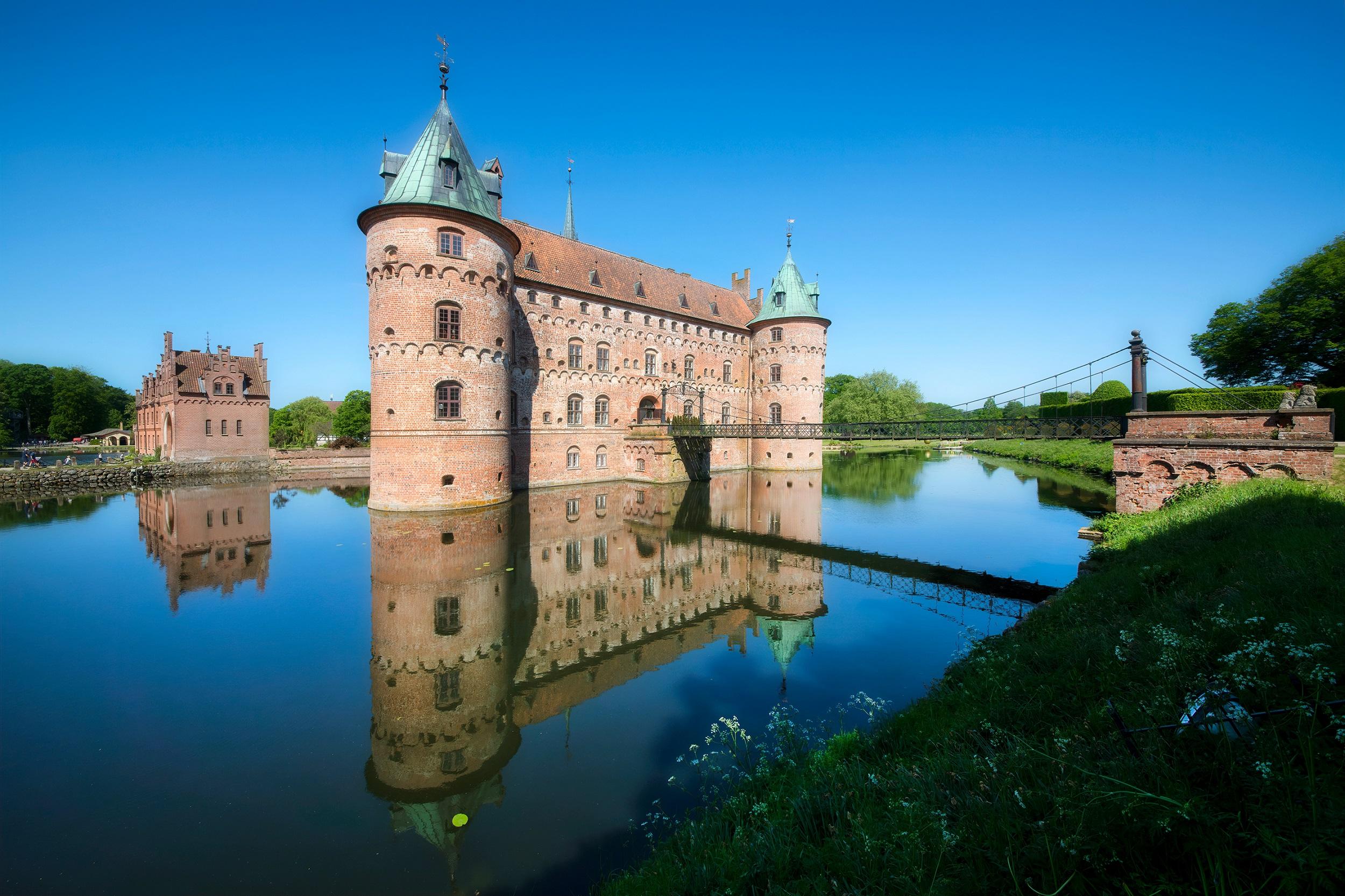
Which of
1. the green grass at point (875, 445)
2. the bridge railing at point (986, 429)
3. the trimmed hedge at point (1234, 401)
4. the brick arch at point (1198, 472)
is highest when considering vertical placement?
the trimmed hedge at point (1234, 401)

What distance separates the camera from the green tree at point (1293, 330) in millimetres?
24375

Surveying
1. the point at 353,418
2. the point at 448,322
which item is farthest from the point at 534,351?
the point at 353,418

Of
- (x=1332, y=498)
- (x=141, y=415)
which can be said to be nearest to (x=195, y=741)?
(x=1332, y=498)

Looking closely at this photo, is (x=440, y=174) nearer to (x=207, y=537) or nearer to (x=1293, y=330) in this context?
(x=207, y=537)

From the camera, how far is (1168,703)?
9.03 feet

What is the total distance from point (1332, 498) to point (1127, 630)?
623cm

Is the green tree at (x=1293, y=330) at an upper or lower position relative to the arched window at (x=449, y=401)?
upper

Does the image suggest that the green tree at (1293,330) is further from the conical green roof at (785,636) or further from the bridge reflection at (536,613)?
the conical green roof at (785,636)

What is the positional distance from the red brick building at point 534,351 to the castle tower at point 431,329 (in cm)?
5

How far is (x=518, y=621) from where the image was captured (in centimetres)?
845

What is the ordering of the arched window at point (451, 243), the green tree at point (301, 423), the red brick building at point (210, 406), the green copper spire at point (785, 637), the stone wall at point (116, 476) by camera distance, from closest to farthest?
A: the green copper spire at point (785, 637) → the arched window at point (451, 243) → the stone wall at point (116, 476) → the red brick building at point (210, 406) → the green tree at point (301, 423)

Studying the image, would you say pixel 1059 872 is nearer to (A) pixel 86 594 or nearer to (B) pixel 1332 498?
(B) pixel 1332 498

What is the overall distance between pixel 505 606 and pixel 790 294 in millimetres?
29484

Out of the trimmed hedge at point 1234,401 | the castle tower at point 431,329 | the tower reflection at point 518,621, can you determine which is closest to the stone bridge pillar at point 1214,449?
the trimmed hedge at point 1234,401
